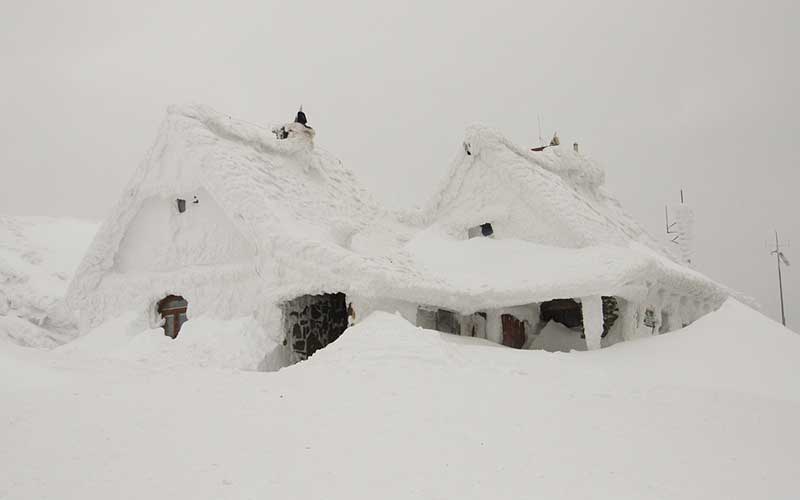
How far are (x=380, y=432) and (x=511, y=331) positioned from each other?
1113 centimetres

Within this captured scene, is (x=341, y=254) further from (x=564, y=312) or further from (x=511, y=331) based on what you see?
(x=564, y=312)

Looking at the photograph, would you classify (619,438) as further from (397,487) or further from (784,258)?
(784,258)

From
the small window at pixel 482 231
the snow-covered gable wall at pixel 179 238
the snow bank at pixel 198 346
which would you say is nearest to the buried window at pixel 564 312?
the small window at pixel 482 231

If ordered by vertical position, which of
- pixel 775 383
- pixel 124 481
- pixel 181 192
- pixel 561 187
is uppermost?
pixel 561 187

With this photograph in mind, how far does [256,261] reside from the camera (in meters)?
12.5

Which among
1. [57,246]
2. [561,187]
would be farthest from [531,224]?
[57,246]

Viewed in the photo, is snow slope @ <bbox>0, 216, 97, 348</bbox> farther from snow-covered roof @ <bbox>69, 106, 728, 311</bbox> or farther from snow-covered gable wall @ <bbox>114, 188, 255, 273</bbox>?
snow-covered roof @ <bbox>69, 106, 728, 311</bbox>

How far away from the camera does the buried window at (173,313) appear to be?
13992mm


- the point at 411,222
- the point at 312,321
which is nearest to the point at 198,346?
the point at 312,321

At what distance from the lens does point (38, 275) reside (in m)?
21.6

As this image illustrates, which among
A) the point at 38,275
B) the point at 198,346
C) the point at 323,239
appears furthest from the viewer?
the point at 38,275

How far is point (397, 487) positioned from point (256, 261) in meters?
8.45

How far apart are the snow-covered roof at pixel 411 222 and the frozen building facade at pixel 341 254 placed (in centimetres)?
4

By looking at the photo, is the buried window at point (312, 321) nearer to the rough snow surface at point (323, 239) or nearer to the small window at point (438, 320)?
the rough snow surface at point (323, 239)
